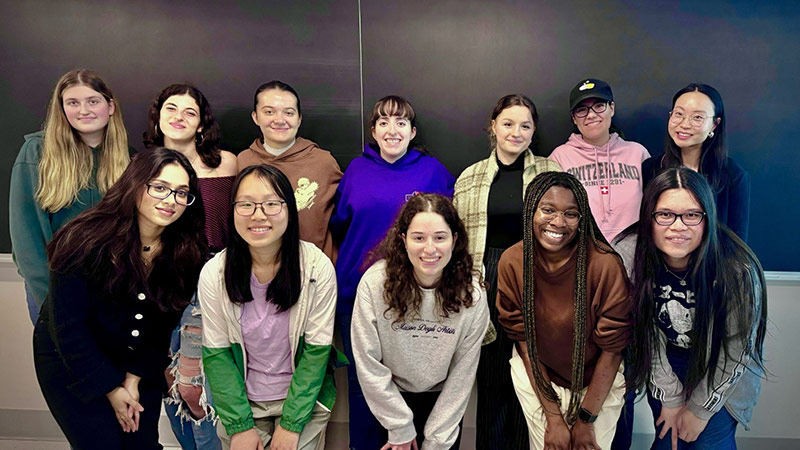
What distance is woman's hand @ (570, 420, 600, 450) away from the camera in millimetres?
2295

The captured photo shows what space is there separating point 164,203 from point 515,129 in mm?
1647

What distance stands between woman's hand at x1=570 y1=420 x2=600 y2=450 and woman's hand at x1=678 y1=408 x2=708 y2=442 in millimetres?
387

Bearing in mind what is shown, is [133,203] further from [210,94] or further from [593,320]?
[593,320]

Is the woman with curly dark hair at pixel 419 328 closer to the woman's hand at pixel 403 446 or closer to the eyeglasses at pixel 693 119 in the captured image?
the woman's hand at pixel 403 446

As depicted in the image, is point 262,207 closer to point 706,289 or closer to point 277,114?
point 277,114

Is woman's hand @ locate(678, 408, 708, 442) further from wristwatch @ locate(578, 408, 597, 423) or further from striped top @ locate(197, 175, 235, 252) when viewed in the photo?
striped top @ locate(197, 175, 235, 252)

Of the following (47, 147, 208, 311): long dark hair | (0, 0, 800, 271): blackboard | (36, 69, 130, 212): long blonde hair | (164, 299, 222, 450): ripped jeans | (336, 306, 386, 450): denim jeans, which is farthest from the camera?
(0, 0, 800, 271): blackboard

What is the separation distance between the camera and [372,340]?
231 centimetres

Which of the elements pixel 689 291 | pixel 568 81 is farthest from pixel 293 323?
pixel 568 81

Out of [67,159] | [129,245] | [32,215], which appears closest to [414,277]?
[129,245]

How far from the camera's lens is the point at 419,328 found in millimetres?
2320

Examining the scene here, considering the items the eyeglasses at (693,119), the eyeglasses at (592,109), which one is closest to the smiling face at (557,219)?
the eyeglasses at (592,109)

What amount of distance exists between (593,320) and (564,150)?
1.04 m

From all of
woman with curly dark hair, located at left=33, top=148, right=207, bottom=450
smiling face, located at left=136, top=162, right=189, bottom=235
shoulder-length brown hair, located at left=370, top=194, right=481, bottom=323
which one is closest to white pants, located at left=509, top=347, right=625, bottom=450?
shoulder-length brown hair, located at left=370, top=194, right=481, bottom=323
